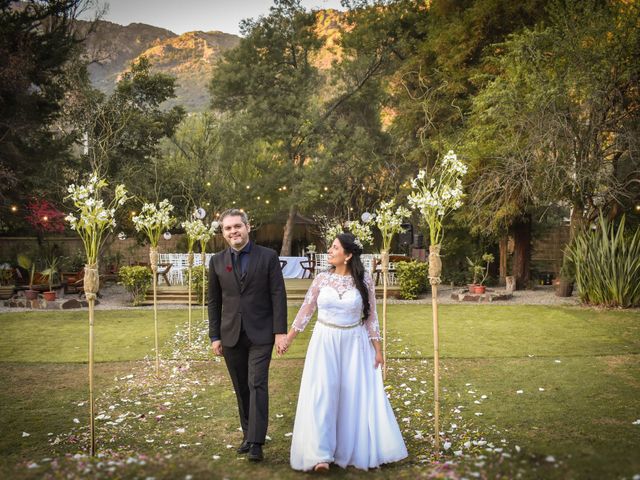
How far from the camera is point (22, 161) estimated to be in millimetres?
20406

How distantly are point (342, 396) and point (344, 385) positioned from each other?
0.27 ft

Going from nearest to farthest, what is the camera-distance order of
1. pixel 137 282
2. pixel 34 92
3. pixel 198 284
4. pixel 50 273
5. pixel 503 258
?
pixel 198 284 → pixel 137 282 → pixel 50 273 → pixel 503 258 → pixel 34 92

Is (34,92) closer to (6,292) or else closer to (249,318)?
(6,292)

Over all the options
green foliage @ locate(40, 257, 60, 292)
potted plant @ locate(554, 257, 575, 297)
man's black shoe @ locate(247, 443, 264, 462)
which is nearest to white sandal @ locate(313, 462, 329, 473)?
man's black shoe @ locate(247, 443, 264, 462)

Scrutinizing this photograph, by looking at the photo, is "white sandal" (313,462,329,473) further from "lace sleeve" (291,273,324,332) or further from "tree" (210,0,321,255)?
"tree" (210,0,321,255)

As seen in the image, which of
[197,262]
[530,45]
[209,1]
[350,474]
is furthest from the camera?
[209,1]

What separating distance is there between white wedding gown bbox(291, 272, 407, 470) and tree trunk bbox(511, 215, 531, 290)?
16.3m

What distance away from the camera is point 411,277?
1753cm

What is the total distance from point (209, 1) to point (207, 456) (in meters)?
37.0

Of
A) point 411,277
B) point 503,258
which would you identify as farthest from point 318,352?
point 503,258

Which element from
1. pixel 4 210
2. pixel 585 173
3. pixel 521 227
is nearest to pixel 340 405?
pixel 585 173

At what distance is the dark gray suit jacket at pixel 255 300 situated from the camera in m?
4.56

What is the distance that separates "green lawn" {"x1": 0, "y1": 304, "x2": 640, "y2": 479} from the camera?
401cm

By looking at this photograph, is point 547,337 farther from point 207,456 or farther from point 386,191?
point 386,191
